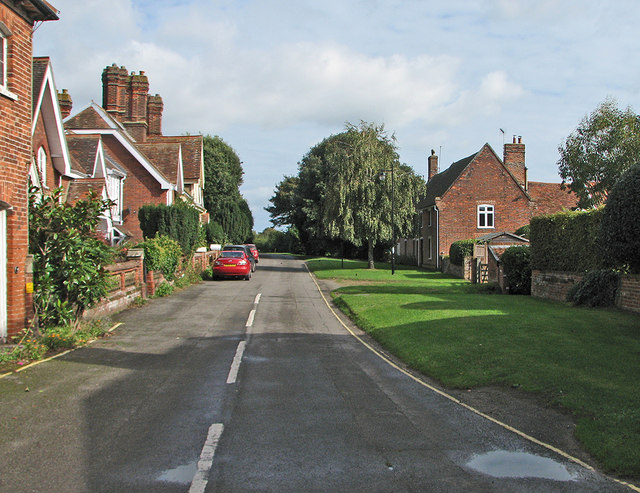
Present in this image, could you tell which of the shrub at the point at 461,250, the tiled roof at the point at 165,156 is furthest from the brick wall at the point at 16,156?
the shrub at the point at 461,250

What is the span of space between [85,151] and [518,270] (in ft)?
68.8

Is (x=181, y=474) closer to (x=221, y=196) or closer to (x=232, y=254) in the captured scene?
(x=232, y=254)

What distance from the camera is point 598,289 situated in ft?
54.3

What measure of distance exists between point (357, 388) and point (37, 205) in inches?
343

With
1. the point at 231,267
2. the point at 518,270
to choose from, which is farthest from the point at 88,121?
the point at 518,270

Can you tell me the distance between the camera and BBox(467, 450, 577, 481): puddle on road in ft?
16.1

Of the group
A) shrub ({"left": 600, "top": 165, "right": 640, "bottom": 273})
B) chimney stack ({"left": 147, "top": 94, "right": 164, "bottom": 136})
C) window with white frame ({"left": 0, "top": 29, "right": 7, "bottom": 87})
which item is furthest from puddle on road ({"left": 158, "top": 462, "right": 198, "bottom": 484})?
chimney stack ({"left": 147, "top": 94, "right": 164, "bottom": 136})

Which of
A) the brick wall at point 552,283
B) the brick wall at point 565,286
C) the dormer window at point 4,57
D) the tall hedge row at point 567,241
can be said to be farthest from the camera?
the brick wall at point 552,283

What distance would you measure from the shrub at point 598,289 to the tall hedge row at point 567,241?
437mm

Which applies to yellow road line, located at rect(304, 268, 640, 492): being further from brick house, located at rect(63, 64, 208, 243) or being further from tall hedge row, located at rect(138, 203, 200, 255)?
brick house, located at rect(63, 64, 208, 243)

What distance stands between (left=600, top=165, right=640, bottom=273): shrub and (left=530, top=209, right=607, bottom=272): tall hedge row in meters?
4.07

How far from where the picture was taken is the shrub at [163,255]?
22094 millimetres

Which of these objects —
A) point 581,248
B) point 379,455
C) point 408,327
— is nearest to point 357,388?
point 379,455

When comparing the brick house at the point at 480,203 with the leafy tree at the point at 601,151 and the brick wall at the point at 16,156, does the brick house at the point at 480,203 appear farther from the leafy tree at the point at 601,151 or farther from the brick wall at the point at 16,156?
the brick wall at the point at 16,156
